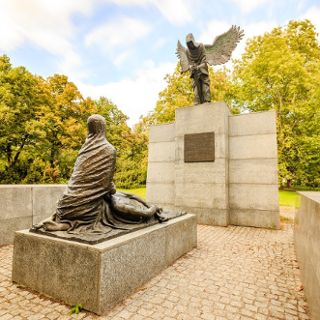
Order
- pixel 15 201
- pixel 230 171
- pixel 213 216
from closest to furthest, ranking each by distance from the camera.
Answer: pixel 15 201
pixel 213 216
pixel 230 171

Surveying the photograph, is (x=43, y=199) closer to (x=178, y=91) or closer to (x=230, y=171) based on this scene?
(x=230, y=171)

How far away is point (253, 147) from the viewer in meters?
8.30

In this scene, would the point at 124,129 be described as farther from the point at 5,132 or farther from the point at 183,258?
the point at 183,258

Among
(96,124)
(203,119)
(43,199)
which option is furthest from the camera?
(203,119)

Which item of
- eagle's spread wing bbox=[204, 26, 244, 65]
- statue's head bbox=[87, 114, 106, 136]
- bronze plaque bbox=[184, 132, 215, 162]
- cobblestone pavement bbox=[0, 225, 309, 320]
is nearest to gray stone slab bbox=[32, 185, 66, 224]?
cobblestone pavement bbox=[0, 225, 309, 320]

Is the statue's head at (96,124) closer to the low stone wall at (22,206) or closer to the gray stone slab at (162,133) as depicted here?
the low stone wall at (22,206)

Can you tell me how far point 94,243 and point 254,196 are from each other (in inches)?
249

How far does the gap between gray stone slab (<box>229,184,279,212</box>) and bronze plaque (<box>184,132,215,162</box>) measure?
1.30 meters

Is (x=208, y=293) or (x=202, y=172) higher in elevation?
(x=202, y=172)

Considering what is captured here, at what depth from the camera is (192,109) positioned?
898 centimetres

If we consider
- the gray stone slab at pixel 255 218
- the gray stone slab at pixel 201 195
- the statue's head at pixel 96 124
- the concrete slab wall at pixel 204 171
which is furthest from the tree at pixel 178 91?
the statue's head at pixel 96 124

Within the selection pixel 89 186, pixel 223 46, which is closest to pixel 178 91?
pixel 223 46

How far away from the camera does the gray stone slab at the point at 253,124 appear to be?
8.16m

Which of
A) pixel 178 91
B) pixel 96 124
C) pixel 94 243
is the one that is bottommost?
pixel 94 243
